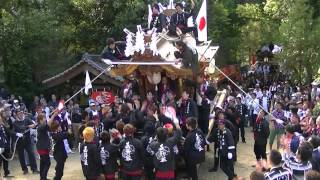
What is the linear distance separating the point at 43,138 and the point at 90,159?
6.79ft

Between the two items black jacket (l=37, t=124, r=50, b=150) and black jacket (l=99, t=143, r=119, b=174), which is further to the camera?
black jacket (l=37, t=124, r=50, b=150)

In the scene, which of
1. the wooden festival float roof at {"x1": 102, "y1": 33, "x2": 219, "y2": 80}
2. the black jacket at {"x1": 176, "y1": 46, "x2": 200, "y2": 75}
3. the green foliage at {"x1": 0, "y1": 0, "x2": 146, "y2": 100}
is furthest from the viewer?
the green foliage at {"x1": 0, "y1": 0, "x2": 146, "y2": 100}

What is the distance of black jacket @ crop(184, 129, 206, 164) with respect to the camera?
11664mm

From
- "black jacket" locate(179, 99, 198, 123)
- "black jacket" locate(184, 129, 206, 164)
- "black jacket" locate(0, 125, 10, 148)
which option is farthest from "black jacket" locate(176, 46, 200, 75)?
"black jacket" locate(0, 125, 10, 148)

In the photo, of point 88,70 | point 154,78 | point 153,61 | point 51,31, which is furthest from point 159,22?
point 51,31

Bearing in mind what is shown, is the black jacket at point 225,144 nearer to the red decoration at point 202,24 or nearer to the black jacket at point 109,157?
the black jacket at point 109,157

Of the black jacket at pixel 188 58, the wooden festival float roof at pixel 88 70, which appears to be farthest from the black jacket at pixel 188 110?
the wooden festival float roof at pixel 88 70

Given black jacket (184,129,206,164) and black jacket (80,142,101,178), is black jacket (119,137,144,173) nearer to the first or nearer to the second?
black jacket (80,142,101,178)

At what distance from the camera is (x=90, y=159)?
426 inches

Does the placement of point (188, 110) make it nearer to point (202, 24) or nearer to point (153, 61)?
point (153, 61)

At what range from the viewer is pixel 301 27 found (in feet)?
84.1

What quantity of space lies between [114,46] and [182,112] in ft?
8.60

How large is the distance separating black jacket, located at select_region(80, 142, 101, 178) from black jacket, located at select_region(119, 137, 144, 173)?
542 mm

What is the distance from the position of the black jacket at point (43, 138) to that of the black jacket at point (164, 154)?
3016 millimetres
